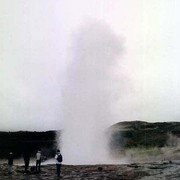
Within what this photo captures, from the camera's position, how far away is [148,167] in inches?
654

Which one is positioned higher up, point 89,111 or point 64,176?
point 89,111

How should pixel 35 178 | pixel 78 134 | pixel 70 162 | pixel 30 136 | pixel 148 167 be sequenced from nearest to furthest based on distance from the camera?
pixel 35 178, pixel 148 167, pixel 70 162, pixel 30 136, pixel 78 134

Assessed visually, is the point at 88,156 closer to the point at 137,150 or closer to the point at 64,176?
the point at 137,150

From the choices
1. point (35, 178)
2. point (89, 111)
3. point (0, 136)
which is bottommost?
point (35, 178)

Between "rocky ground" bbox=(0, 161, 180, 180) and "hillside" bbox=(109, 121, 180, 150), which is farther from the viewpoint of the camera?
"hillside" bbox=(109, 121, 180, 150)

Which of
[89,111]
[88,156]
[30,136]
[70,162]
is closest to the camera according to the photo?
[70,162]

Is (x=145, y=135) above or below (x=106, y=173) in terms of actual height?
above

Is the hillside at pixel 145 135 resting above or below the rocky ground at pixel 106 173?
above

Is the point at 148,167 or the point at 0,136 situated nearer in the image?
the point at 148,167

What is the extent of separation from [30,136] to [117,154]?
5943 mm

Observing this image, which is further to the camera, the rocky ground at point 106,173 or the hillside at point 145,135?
the hillside at point 145,135

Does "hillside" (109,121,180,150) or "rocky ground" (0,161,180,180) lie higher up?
"hillside" (109,121,180,150)

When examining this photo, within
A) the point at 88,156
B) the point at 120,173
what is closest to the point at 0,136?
the point at 88,156

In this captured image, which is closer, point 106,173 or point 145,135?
point 106,173
